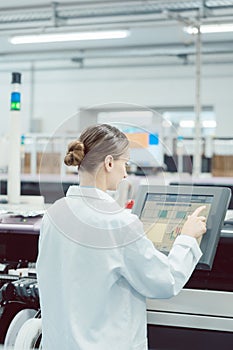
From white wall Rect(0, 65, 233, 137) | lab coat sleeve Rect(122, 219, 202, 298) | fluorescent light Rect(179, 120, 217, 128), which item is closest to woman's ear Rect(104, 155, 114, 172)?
lab coat sleeve Rect(122, 219, 202, 298)

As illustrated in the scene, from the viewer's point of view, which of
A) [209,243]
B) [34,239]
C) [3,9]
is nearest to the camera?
[209,243]

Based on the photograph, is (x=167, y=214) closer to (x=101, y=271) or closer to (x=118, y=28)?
(x=101, y=271)

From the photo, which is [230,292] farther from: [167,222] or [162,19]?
[162,19]

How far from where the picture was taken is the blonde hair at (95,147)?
1.16 m

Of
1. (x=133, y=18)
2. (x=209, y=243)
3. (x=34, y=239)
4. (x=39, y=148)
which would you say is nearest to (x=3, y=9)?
(x=133, y=18)

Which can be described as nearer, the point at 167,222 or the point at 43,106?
the point at 167,222

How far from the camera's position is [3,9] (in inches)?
286

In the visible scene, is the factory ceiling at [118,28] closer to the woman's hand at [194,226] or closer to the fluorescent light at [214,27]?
the fluorescent light at [214,27]

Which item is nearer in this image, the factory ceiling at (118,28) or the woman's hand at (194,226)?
the woman's hand at (194,226)

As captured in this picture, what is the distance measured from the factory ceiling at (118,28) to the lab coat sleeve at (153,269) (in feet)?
18.4

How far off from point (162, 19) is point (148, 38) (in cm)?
137

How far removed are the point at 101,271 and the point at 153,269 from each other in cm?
11

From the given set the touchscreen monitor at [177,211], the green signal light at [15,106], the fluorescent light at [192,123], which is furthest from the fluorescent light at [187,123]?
the touchscreen monitor at [177,211]

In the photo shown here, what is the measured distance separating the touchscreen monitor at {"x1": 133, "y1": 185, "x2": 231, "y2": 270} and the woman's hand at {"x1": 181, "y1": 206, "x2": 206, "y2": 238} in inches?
1.6
